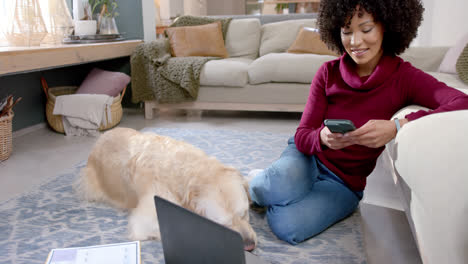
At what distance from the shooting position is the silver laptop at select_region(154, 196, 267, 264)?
75 cm

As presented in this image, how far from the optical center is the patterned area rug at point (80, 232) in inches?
52.5

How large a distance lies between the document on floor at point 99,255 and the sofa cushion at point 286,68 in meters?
2.33

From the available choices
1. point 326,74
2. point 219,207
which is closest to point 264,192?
point 219,207

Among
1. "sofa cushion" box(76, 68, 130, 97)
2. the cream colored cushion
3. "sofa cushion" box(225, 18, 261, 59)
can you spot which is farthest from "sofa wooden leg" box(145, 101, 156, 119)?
"sofa cushion" box(225, 18, 261, 59)

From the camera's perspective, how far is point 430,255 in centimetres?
83

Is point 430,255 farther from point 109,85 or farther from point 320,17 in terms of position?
point 109,85

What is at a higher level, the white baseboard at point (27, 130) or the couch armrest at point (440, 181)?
the couch armrest at point (440, 181)

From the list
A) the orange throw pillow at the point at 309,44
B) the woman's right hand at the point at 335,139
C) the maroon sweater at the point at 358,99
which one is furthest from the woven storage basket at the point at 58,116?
the woman's right hand at the point at 335,139

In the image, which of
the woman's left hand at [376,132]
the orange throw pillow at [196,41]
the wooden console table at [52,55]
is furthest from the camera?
the orange throw pillow at [196,41]

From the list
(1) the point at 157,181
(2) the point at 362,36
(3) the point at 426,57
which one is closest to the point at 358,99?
(2) the point at 362,36

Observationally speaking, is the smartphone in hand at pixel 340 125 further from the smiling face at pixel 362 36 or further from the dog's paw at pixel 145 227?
the dog's paw at pixel 145 227

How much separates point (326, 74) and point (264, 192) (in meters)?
0.49

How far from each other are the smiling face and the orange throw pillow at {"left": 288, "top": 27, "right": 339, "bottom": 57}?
2.12 m

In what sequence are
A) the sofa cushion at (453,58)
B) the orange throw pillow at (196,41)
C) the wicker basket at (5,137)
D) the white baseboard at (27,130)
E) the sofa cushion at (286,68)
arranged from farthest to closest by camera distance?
the orange throw pillow at (196,41) → the sofa cushion at (286,68) → the white baseboard at (27,130) → the sofa cushion at (453,58) → the wicker basket at (5,137)
